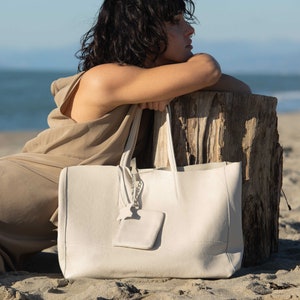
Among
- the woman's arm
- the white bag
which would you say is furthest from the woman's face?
the white bag

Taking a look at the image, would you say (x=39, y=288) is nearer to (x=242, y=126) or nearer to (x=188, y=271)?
(x=188, y=271)

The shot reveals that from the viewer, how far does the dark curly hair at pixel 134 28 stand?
4031 mm

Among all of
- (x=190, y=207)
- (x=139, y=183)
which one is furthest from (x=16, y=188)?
(x=190, y=207)

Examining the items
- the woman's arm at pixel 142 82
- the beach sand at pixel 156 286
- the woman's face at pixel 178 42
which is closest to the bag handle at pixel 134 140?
the woman's arm at pixel 142 82

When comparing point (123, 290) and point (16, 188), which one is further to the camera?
point (16, 188)

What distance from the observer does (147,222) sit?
3.79m

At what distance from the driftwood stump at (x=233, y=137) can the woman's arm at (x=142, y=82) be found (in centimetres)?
14

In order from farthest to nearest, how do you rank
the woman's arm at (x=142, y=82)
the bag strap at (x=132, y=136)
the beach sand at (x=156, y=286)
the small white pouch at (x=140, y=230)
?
the bag strap at (x=132, y=136) < the woman's arm at (x=142, y=82) < the small white pouch at (x=140, y=230) < the beach sand at (x=156, y=286)

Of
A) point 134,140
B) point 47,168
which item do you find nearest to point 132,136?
point 134,140

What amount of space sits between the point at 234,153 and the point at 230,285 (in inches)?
29.5

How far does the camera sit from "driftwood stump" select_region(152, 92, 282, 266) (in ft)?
13.5

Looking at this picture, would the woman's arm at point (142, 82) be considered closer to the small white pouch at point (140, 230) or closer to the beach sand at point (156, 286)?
the small white pouch at point (140, 230)

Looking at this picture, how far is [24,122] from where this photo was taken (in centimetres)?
2033

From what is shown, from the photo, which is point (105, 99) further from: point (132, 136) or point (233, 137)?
point (233, 137)
